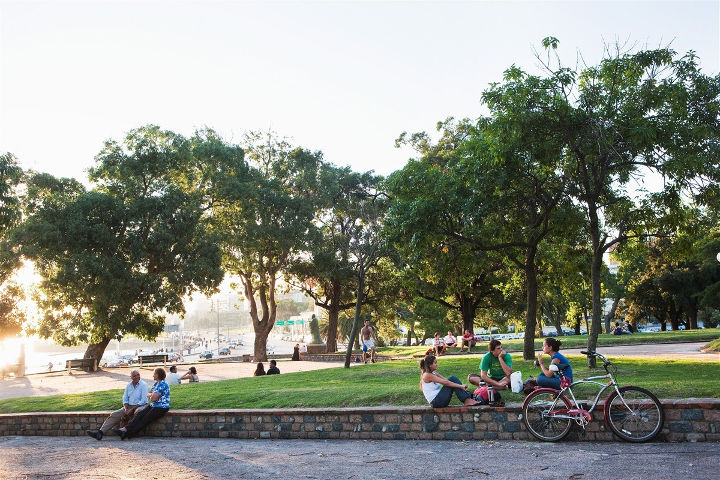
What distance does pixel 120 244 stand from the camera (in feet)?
95.6

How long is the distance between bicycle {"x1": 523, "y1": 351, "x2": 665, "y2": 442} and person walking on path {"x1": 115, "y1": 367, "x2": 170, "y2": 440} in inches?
283

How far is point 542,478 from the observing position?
6.39 meters

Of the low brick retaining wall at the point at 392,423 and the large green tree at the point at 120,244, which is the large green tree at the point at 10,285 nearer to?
the large green tree at the point at 120,244

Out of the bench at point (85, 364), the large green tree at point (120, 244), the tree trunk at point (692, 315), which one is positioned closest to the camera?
the large green tree at point (120, 244)

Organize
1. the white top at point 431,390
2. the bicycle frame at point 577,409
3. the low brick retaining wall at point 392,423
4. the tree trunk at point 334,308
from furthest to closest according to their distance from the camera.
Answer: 1. the tree trunk at point 334,308
2. the white top at point 431,390
3. the bicycle frame at point 577,409
4. the low brick retaining wall at point 392,423

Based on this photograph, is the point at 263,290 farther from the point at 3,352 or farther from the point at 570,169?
the point at 570,169

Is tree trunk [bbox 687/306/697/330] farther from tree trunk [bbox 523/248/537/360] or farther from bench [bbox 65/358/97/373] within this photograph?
bench [bbox 65/358/97/373]

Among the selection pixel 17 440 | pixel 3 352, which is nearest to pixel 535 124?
pixel 17 440

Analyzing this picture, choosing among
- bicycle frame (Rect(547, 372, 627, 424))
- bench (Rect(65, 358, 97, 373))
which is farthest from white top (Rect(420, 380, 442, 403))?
bench (Rect(65, 358, 97, 373))

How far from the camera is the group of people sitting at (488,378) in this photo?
8.88 metres

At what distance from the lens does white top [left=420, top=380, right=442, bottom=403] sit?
955cm

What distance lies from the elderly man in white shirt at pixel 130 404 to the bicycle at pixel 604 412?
7753 mm

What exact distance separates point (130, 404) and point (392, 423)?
577 cm

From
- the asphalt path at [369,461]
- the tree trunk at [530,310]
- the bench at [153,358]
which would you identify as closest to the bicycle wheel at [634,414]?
the asphalt path at [369,461]
